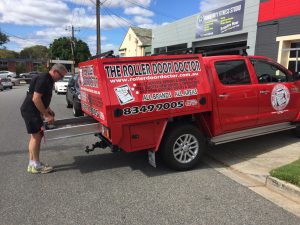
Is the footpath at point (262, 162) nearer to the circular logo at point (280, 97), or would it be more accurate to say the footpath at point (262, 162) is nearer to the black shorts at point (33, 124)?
the circular logo at point (280, 97)

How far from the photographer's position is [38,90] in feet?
16.6

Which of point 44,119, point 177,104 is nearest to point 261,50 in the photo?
point 177,104

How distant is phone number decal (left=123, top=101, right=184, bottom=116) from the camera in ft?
15.8

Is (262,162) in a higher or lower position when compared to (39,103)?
lower

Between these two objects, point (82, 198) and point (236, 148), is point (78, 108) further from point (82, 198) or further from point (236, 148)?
point (82, 198)

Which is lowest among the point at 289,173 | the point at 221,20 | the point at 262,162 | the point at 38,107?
the point at 262,162

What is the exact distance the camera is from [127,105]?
15.7ft

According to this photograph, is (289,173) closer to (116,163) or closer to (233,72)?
(233,72)

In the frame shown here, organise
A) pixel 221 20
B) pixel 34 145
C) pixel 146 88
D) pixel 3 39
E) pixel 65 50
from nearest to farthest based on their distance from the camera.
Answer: pixel 146 88 < pixel 34 145 < pixel 221 20 < pixel 3 39 < pixel 65 50

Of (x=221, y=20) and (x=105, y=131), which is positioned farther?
(x=221, y=20)

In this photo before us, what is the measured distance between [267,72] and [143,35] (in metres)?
33.3

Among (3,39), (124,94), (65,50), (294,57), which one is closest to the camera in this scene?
(124,94)

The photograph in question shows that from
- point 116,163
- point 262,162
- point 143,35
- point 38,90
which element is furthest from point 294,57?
point 143,35

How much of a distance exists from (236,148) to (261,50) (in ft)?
27.7
